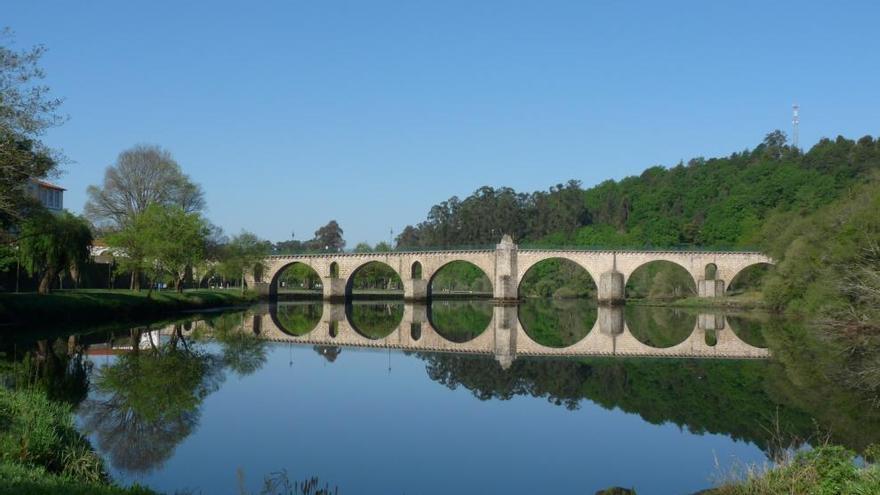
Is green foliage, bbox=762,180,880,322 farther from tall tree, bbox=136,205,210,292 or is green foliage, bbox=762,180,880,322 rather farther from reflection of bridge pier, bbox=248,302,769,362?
tall tree, bbox=136,205,210,292

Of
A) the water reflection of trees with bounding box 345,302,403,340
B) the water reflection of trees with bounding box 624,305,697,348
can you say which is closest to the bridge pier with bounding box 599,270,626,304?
the water reflection of trees with bounding box 624,305,697,348

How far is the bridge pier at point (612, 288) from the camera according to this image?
59.2 m

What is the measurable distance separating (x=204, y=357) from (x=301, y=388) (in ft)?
18.0

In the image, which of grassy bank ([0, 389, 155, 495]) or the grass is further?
the grass

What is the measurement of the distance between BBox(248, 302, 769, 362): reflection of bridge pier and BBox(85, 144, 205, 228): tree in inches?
525

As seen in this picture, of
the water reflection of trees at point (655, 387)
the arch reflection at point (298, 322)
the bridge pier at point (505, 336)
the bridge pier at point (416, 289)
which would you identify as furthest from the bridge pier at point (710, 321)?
the bridge pier at point (416, 289)

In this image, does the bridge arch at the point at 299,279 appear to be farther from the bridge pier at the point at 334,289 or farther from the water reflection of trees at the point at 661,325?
the water reflection of trees at the point at 661,325

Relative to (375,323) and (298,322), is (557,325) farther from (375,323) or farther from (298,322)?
(298,322)

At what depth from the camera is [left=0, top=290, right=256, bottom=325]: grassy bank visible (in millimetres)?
27594

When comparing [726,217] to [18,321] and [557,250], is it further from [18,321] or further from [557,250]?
[18,321]

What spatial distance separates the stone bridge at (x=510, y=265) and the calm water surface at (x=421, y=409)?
2957 cm

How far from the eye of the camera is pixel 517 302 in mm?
62156

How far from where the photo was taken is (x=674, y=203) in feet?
300

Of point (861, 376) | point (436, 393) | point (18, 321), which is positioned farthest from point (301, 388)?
point (18, 321)
